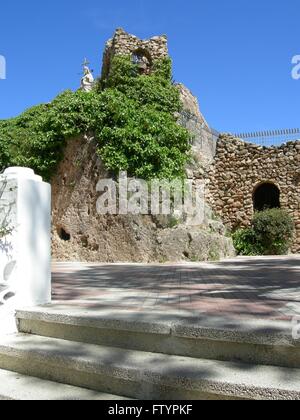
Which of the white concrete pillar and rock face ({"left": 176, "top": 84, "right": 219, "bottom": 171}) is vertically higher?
rock face ({"left": 176, "top": 84, "right": 219, "bottom": 171})

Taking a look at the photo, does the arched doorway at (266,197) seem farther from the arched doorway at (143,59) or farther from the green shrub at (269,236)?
the arched doorway at (143,59)

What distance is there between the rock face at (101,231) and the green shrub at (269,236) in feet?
8.88

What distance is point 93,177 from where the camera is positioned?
10.9 meters

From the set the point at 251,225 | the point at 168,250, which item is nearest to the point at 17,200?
the point at 168,250

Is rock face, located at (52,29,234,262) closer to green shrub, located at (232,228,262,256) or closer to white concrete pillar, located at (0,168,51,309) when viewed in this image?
green shrub, located at (232,228,262,256)

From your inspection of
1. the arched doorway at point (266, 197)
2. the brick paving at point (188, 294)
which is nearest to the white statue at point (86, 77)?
the arched doorway at point (266, 197)

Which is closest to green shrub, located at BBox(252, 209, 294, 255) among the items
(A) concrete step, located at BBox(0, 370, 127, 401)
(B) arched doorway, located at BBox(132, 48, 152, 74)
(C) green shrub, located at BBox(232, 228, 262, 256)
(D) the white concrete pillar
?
(C) green shrub, located at BBox(232, 228, 262, 256)

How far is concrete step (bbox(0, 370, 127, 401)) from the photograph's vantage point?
254 centimetres

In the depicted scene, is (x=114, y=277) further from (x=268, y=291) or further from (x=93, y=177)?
(x=93, y=177)

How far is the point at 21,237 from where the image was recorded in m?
3.56

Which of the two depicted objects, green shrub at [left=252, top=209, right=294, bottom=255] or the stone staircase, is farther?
green shrub at [left=252, top=209, right=294, bottom=255]

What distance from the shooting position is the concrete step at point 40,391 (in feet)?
8.32

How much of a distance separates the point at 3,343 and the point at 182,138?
9.56m

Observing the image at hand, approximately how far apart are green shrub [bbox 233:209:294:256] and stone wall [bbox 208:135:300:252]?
102cm
